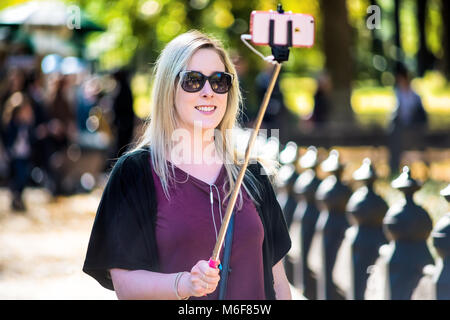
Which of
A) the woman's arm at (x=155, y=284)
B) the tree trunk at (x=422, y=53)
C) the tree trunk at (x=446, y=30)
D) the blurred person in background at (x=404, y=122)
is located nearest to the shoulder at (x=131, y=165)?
the woman's arm at (x=155, y=284)

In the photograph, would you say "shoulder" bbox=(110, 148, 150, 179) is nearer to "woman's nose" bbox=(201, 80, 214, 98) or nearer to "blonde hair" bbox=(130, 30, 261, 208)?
"blonde hair" bbox=(130, 30, 261, 208)

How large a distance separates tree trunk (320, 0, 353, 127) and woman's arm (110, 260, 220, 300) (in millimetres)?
19315

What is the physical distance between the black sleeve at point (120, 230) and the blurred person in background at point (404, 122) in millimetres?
12721

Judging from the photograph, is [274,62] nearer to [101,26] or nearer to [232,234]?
[232,234]

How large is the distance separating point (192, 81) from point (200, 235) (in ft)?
1.78

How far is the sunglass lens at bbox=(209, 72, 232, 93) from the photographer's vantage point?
3.58 meters

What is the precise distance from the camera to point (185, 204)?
11.4 feet

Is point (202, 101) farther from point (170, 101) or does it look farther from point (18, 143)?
point (18, 143)

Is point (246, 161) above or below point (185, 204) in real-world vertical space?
above

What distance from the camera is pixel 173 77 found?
3553 millimetres

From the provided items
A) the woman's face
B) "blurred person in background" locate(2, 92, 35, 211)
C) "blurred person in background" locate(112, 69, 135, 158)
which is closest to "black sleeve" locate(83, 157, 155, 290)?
the woman's face

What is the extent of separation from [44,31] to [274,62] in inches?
691

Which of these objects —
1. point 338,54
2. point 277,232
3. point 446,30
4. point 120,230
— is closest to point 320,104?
point 338,54

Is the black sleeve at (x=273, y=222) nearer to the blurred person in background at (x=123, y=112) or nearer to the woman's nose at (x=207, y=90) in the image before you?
the woman's nose at (x=207, y=90)
